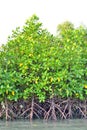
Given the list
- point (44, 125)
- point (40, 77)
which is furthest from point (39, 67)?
point (44, 125)

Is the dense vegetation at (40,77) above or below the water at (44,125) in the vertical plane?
above

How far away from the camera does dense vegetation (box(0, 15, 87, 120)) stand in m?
13.9

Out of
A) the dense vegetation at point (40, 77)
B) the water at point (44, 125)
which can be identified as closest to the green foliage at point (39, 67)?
the dense vegetation at point (40, 77)

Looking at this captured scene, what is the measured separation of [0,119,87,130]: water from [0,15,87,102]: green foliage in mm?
815

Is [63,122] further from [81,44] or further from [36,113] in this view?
[81,44]

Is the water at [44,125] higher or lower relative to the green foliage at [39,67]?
lower

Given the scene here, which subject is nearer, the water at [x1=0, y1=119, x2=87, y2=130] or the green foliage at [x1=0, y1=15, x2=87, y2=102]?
the water at [x1=0, y1=119, x2=87, y2=130]

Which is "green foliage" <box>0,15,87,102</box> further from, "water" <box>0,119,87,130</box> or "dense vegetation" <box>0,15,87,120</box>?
"water" <box>0,119,87,130</box>

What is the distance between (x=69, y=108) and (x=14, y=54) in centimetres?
209

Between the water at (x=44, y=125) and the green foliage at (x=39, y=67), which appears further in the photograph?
the green foliage at (x=39, y=67)

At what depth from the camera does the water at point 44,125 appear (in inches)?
476

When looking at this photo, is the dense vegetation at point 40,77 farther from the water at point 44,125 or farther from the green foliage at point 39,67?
the water at point 44,125

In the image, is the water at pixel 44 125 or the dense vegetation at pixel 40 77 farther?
the dense vegetation at pixel 40 77

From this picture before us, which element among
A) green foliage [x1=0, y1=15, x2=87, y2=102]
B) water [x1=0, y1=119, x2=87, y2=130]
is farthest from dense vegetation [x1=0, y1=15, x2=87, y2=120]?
water [x1=0, y1=119, x2=87, y2=130]
